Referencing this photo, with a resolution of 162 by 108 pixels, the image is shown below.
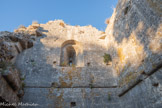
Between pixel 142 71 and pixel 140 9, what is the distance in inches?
96.8

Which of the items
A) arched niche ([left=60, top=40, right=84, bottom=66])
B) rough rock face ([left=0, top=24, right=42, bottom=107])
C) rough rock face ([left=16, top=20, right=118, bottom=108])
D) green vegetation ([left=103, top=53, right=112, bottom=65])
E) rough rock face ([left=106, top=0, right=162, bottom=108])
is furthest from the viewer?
arched niche ([left=60, top=40, right=84, bottom=66])

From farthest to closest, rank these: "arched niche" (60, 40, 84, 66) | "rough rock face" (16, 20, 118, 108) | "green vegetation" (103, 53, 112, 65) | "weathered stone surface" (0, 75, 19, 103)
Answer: "arched niche" (60, 40, 84, 66) < "green vegetation" (103, 53, 112, 65) < "rough rock face" (16, 20, 118, 108) < "weathered stone surface" (0, 75, 19, 103)

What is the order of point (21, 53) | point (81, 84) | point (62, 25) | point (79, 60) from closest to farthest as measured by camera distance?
1. point (81, 84)
2. point (21, 53)
3. point (79, 60)
4. point (62, 25)

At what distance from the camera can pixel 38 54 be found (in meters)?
7.10

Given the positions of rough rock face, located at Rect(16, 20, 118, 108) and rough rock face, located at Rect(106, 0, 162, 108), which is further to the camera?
rough rock face, located at Rect(16, 20, 118, 108)

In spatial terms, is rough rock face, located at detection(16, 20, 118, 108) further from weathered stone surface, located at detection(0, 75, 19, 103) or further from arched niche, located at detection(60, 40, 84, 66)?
weathered stone surface, located at detection(0, 75, 19, 103)

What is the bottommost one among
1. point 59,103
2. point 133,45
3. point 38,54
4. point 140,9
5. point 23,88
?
point 59,103

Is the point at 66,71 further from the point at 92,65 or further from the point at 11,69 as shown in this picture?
the point at 11,69

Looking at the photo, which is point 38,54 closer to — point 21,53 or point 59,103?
point 21,53

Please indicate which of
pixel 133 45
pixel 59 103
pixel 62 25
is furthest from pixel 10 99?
pixel 62 25

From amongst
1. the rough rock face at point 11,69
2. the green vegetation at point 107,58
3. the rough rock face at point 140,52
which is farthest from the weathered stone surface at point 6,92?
the green vegetation at point 107,58

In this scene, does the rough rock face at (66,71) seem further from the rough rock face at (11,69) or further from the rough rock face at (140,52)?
the rough rock face at (140,52)

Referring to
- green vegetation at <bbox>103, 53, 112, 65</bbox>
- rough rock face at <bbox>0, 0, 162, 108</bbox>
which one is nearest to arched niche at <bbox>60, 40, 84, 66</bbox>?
rough rock face at <bbox>0, 0, 162, 108</bbox>

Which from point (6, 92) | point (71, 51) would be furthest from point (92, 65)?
point (6, 92)
